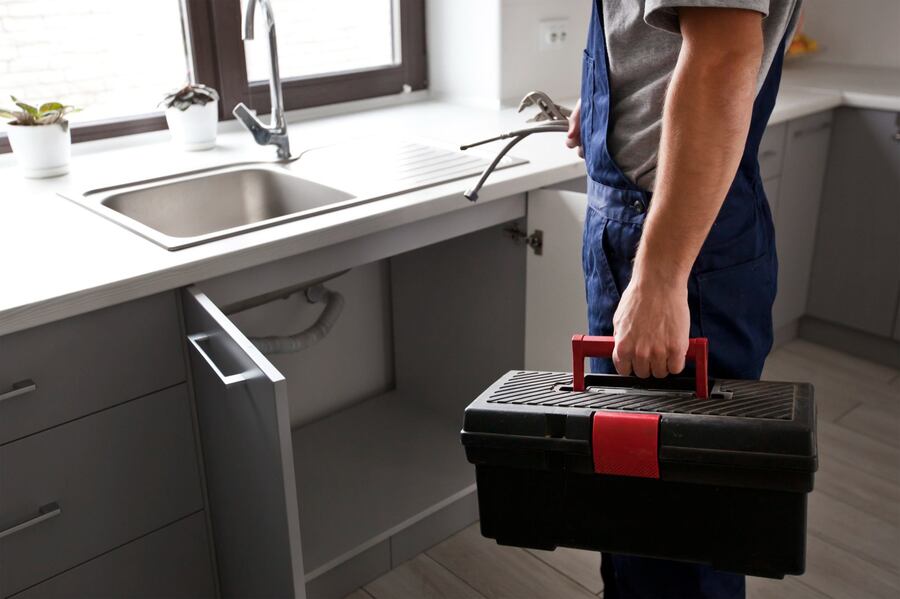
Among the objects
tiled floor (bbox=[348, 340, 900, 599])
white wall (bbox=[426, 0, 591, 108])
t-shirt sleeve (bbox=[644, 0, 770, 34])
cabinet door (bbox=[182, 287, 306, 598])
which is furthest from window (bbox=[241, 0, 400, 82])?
t-shirt sleeve (bbox=[644, 0, 770, 34])

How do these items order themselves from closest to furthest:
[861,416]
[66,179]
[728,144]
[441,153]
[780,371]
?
Answer: 1. [728,144]
2. [66,179]
3. [441,153]
4. [861,416]
5. [780,371]

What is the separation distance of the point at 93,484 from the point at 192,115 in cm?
92

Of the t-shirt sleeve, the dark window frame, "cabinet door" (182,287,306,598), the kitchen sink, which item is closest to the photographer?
the t-shirt sleeve

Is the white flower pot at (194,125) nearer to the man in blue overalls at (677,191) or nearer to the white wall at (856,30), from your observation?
the man in blue overalls at (677,191)

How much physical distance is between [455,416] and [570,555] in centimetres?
50

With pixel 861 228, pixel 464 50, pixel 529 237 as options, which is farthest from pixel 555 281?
pixel 861 228

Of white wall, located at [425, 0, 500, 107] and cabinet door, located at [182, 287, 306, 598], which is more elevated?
white wall, located at [425, 0, 500, 107]

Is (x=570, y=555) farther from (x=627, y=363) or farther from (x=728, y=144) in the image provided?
(x=728, y=144)

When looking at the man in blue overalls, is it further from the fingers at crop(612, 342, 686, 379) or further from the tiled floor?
the tiled floor

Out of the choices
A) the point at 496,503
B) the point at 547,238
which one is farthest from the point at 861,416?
the point at 496,503

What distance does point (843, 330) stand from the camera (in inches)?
113

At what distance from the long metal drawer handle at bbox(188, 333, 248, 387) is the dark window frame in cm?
92

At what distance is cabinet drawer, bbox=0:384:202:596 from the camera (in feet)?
4.17

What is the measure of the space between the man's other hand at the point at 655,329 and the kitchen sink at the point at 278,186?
2.27 feet
